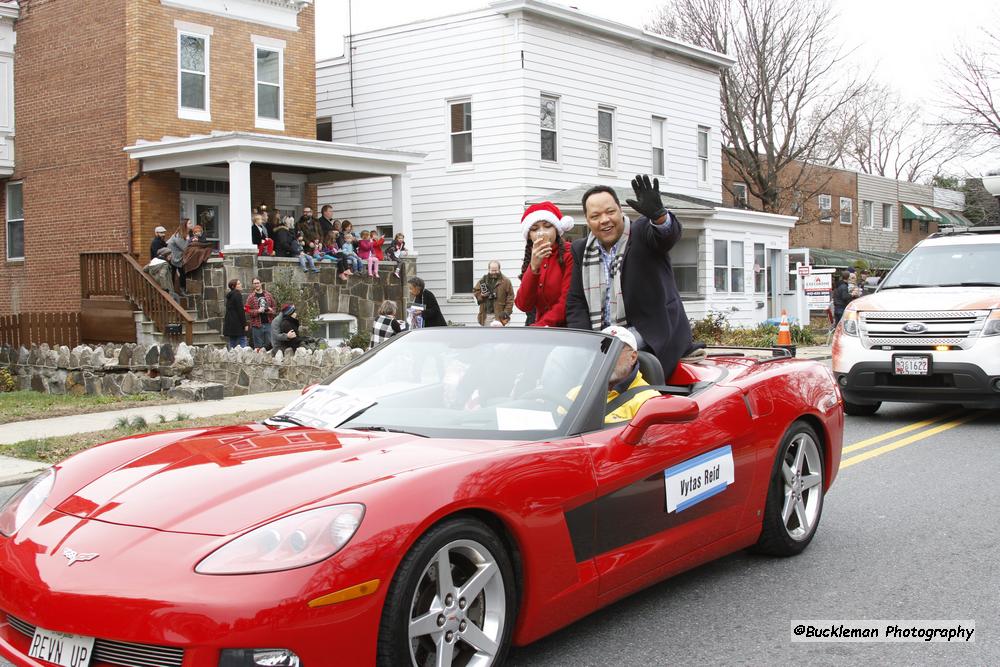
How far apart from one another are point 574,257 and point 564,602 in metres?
2.74

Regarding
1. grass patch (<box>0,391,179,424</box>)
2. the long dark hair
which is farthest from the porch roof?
the long dark hair

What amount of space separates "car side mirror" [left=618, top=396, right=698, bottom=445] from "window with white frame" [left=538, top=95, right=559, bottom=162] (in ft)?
70.2

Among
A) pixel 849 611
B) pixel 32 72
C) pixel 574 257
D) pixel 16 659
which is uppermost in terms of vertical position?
pixel 32 72

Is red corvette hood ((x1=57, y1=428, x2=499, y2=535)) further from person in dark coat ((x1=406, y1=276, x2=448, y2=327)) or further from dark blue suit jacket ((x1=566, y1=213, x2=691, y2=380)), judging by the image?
person in dark coat ((x1=406, y1=276, x2=448, y2=327))

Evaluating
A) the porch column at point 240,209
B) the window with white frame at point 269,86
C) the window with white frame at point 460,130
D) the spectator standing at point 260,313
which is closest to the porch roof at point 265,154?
the porch column at point 240,209

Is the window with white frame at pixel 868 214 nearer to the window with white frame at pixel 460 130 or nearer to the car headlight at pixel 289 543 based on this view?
the window with white frame at pixel 460 130

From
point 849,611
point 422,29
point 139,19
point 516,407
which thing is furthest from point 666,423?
point 422,29

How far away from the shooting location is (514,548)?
12.5ft

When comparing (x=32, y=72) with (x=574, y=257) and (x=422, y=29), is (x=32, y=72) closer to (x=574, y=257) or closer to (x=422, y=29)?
(x=422, y=29)

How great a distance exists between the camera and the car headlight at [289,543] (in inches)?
123

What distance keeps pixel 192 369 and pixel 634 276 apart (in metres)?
11.4

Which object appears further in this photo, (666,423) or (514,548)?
(666,423)

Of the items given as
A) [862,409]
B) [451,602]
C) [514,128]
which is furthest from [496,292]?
[451,602]

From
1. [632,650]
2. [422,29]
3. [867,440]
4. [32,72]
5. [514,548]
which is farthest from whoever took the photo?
[422,29]
